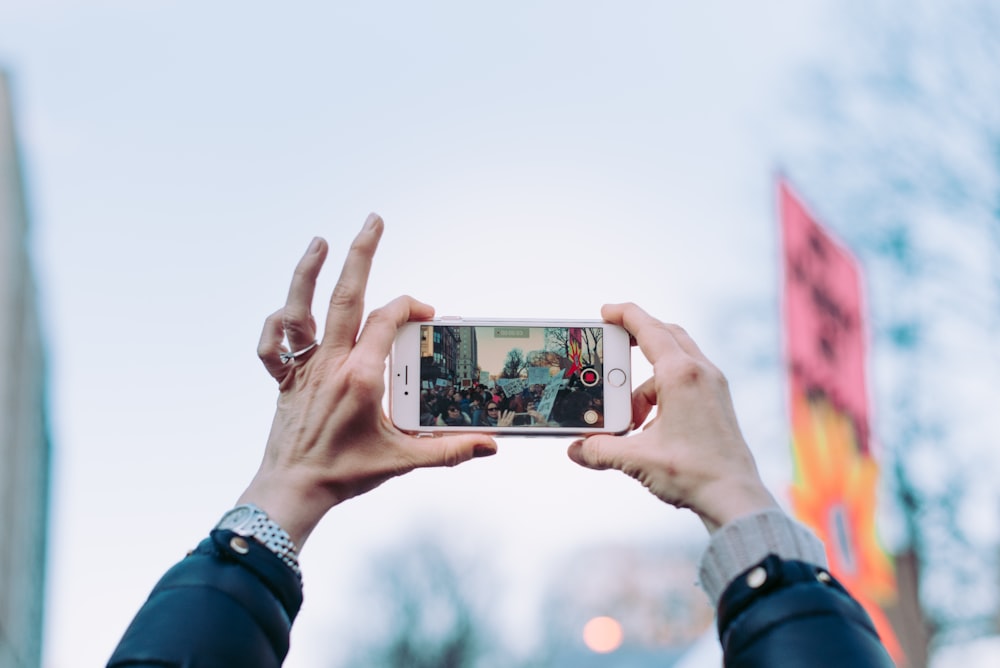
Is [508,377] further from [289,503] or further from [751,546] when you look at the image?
[751,546]

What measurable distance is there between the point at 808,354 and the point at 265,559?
48.1ft

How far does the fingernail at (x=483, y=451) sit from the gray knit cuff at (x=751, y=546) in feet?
2.01

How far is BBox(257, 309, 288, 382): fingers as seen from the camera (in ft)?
7.06

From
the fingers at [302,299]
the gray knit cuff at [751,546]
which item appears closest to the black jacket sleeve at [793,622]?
the gray knit cuff at [751,546]

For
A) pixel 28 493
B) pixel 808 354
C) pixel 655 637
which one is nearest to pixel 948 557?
pixel 808 354

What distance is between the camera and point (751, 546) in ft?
4.83

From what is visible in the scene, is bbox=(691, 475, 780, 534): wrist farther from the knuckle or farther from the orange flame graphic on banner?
the orange flame graphic on banner

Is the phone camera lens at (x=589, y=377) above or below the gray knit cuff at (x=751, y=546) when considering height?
above

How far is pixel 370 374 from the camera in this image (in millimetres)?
1940

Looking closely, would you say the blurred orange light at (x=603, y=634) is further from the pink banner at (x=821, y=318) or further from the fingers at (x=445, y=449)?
the fingers at (x=445, y=449)

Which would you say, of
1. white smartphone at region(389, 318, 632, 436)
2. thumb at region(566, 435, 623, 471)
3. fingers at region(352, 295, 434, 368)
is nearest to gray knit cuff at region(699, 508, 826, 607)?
thumb at region(566, 435, 623, 471)

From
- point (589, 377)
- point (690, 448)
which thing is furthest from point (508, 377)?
point (690, 448)

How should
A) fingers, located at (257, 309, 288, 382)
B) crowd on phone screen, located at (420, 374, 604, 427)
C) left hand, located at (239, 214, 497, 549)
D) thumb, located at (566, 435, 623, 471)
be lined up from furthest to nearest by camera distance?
crowd on phone screen, located at (420, 374, 604, 427) < fingers, located at (257, 309, 288, 382) < thumb, located at (566, 435, 623, 471) < left hand, located at (239, 214, 497, 549)

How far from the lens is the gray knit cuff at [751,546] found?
1.46m
